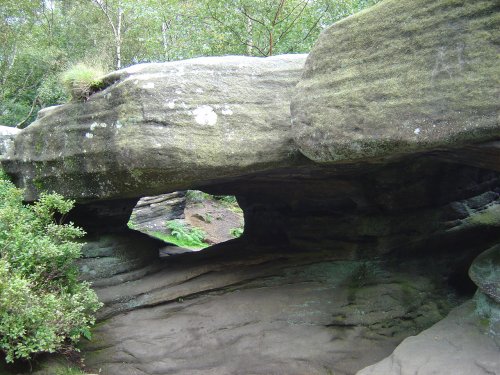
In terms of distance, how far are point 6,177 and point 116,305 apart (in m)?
2.48

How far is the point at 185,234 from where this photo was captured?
13852mm

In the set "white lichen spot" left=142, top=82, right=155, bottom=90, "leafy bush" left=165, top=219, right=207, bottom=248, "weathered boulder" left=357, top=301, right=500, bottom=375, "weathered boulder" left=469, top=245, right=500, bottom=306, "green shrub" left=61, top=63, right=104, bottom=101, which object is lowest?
"leafy bush" left=165, top=219, right=207, bottom=248

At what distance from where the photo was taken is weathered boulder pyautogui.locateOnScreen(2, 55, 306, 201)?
531 centimetres

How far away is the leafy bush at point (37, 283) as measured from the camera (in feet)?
14.6

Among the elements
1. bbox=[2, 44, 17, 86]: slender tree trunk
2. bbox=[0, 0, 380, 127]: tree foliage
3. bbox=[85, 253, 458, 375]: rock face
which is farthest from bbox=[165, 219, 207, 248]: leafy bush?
bbox=[2, 44, 17, 86]: slender tree trunk

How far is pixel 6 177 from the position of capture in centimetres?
681

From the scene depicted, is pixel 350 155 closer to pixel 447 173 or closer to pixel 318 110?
pixel 318 110

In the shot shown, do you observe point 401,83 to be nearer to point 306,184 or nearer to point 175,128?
point 175,128

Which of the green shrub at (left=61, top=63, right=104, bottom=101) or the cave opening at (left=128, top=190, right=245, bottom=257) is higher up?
the green shrub at (left=61, top=63, right=104, bottom=101)

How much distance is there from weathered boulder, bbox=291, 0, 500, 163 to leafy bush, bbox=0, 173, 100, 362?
119 inches

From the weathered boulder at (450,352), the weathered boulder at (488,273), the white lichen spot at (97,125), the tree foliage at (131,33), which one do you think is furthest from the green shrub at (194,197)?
the weathered boulder at (450,352)

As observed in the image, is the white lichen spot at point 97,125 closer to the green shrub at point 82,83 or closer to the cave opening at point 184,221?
the green shrub at point 82,83

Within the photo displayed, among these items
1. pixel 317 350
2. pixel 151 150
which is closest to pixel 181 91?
pixel 151 150

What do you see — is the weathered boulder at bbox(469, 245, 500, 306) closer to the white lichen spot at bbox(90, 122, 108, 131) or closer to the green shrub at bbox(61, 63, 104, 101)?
the white lichen spot at bbox(90, 122, 108, 131)
